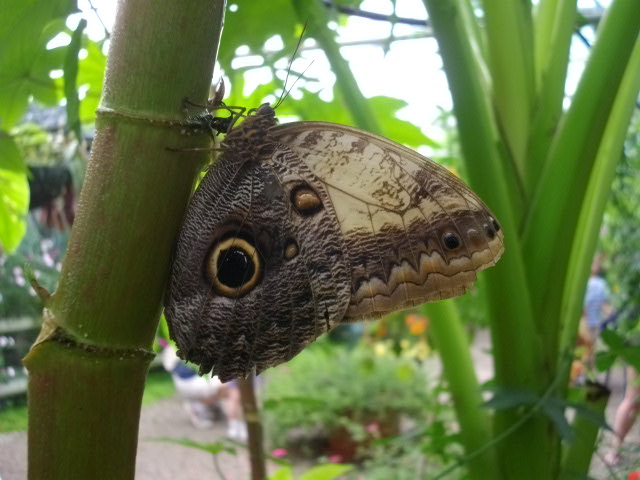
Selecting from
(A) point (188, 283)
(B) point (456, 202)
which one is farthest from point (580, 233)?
(A) point (188, 283)

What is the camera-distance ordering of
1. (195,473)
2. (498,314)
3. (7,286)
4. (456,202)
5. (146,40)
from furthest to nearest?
(195,473) → (7,286) → (498,314) → (456,202) → (146,40)

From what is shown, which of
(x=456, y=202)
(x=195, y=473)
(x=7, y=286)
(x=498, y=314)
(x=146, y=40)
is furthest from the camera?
(x=195, y=473)

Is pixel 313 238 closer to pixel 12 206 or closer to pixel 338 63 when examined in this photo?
pixel 338 63

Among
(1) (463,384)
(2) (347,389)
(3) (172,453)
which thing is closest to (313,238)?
(1) (463,384)

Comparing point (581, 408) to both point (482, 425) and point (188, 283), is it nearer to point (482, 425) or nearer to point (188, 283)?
point (482, 425)

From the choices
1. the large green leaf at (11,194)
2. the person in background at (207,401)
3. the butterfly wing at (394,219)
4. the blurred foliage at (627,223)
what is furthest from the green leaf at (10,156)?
the person in background at (207,401)

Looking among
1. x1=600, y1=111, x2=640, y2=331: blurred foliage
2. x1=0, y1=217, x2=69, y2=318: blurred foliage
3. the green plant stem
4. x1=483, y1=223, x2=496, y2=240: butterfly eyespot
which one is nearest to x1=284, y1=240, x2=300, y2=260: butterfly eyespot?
x1=483, y1=223, x2=496, y2=240: butterfly eyespot

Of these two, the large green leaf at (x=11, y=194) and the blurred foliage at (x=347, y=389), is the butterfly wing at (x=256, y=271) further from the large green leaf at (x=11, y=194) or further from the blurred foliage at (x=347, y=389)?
the blurred foliage at (x=347, y=389)

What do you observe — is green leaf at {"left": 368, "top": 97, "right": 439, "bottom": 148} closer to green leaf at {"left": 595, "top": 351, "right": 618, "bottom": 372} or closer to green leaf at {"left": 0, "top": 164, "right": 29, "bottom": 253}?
green leaf at {"left": 595, "top": 351, "right": 618, "bottom": 372}
